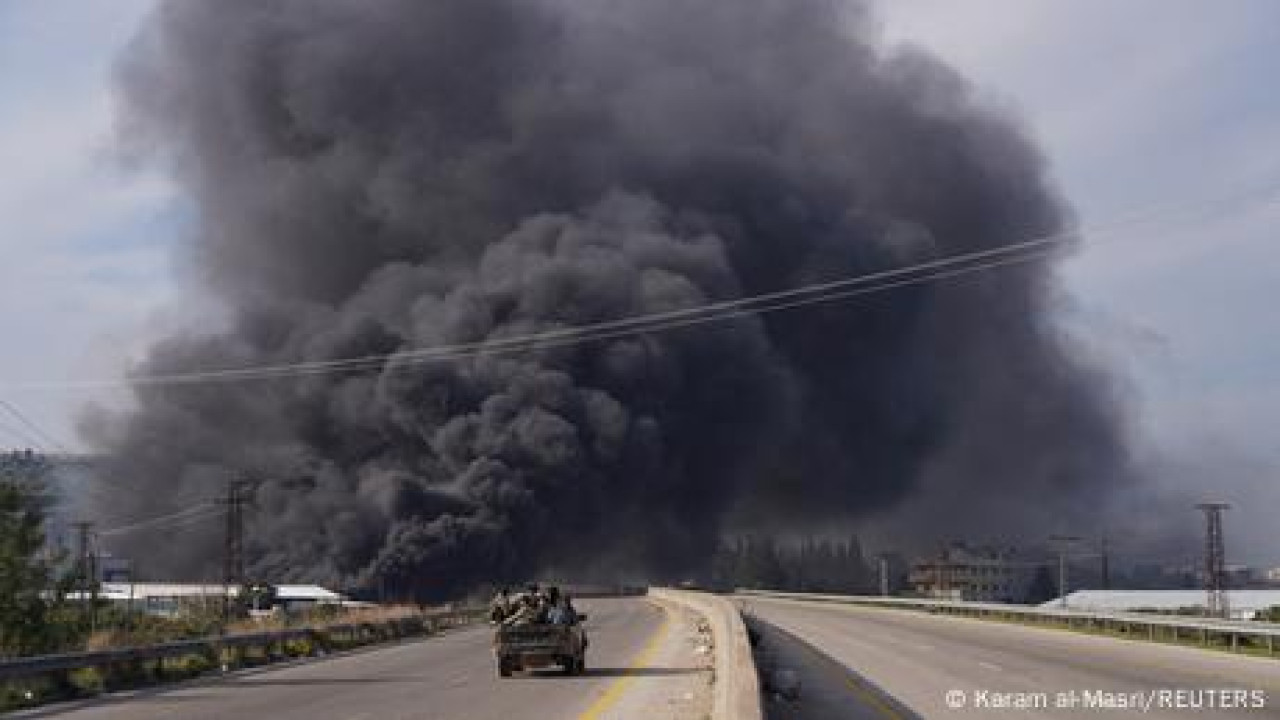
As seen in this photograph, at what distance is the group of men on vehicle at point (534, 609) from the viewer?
28.0 metres

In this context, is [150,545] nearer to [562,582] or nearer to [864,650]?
[562,582]

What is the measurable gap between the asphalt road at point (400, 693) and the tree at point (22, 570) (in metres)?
7.88

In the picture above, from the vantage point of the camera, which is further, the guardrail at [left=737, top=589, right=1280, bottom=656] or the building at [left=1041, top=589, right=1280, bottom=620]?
the building at [left=1041, top=589, right=1280, bottom=620]

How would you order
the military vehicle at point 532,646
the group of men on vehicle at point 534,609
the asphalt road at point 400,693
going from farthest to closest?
1. the group of men on vehicle at point 534,609
2. the military vehicle at point 532,646
3. the asphalt road at point 400,693

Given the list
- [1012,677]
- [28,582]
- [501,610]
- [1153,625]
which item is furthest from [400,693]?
[1153,625]

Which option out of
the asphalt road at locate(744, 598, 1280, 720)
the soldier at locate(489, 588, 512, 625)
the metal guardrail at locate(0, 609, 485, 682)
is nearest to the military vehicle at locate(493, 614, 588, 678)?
the soldier at locate(489, 588, 512, 625)

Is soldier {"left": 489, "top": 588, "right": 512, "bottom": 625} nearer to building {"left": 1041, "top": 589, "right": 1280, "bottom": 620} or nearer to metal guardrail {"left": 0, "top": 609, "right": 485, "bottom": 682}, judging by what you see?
metal guardrail {"left": 0, "top": 609, "right": 485, "bottom": 682}

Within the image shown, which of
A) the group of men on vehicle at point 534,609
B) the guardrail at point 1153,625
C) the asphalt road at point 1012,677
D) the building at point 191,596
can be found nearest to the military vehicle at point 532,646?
the group of men on vehicle at point 534,609

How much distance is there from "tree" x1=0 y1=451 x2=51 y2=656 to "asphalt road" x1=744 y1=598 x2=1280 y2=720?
18.7 meters

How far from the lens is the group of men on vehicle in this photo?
28.0 meters

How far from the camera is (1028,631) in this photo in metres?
46.5

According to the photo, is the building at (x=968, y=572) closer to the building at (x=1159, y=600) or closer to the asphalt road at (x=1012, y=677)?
the building at (x=1159, y=600)

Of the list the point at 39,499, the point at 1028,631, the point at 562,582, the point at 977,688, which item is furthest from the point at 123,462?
the point at 977,688

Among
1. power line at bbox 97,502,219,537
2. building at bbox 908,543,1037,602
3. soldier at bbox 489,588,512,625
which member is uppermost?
soldier at bbox 489,588,512,625
